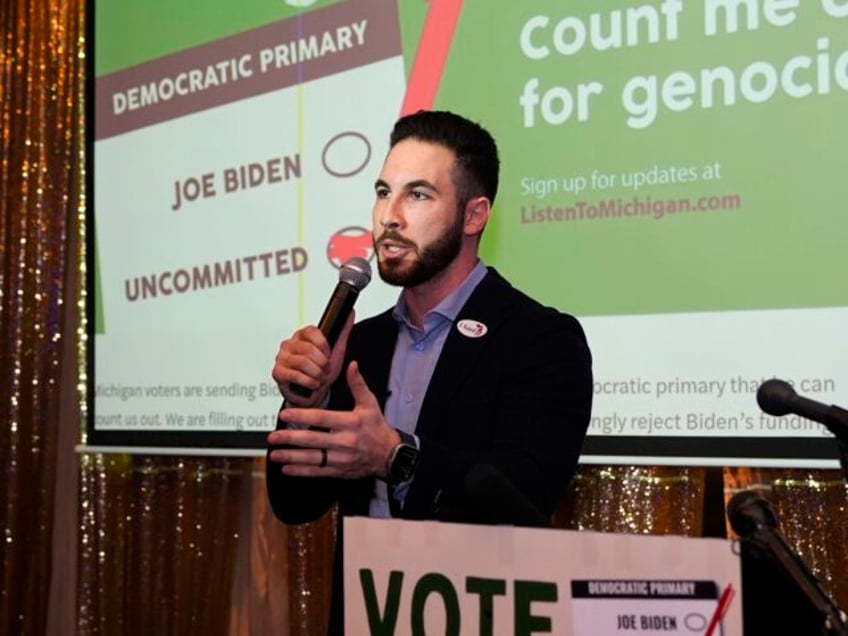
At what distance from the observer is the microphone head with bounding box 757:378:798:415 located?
1.46 metres

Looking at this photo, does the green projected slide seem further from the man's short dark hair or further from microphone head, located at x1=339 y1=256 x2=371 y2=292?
microphone head, located at x1=339 y1=256 x2=371 y2=292

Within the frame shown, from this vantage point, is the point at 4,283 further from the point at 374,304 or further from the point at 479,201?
the point at 479,201

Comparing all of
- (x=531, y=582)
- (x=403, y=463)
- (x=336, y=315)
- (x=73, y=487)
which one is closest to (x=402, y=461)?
(x=403, y=463)

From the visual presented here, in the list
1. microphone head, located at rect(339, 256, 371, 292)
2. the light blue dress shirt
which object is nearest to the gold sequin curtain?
the light blue dress shirt

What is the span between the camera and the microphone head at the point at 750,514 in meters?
1.21

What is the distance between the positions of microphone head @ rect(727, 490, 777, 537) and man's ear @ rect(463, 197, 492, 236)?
1.21 metres

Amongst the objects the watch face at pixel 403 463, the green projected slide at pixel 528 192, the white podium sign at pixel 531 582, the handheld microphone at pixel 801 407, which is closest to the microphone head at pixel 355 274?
the watch face at pixel 403 463

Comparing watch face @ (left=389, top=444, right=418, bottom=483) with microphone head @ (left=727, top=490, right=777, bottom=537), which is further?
watch face @ (left=389, top=444, right=418, bottom=483)

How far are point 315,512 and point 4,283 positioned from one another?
93.2 inches

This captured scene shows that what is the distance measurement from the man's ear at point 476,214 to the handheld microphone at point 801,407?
0.99 meters

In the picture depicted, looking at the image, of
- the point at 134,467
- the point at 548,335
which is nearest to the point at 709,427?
the point at 548,335

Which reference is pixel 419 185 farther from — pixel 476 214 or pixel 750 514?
pixel 750 514

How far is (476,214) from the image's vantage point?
8.00 feet

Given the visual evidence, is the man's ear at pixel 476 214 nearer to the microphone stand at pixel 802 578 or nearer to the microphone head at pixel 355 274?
the microphone head at pixel 355 274
